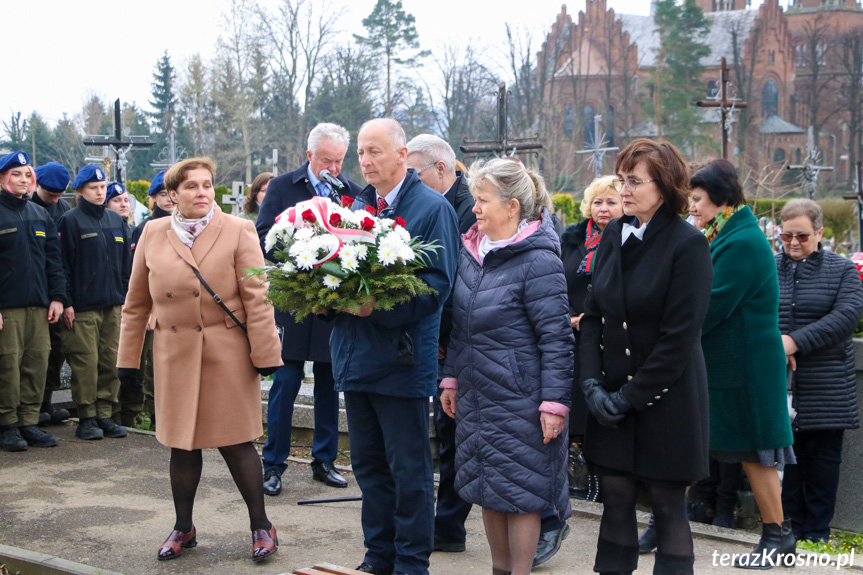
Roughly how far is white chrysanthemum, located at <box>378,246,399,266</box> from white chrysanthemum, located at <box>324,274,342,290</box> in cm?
20

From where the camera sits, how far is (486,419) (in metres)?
3.94

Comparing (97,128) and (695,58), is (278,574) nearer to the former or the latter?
(97,128)

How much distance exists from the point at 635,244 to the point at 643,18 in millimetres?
82223

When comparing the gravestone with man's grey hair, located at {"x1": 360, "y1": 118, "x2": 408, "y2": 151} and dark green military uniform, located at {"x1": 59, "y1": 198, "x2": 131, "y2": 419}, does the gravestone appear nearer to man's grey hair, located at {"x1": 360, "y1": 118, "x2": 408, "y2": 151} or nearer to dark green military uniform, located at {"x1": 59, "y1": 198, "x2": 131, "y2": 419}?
man's grey hair, located at {"x1": 360, "y1": 118, "x2": 408, "y2": 151}

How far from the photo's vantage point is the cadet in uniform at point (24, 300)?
Result: 7.14 meters

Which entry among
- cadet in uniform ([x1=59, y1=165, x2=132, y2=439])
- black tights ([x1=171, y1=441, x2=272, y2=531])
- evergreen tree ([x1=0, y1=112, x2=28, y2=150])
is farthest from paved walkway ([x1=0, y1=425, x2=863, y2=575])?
evergreen tree ([x1=0, y1=112, x2=28, y2=150])

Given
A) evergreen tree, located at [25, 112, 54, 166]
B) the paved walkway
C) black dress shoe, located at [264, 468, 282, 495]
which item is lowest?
the paved walkway

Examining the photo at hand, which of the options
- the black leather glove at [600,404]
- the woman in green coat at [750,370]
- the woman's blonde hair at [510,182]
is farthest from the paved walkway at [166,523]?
the woman's blonde hair at [510,182]

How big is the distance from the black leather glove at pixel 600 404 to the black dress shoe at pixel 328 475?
2766 millimetres

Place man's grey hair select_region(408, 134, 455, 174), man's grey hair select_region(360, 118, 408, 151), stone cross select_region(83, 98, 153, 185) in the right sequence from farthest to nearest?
stone cross select_region(83, 98, 153, 185)
man's grey hair select_region(408, 134, 455, 174)
man's grey hair select_region(360, 118, 408, 151)

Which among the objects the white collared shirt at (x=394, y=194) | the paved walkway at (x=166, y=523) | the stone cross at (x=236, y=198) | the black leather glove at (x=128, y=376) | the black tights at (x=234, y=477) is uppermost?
the stone cross at (x=236, y=198)

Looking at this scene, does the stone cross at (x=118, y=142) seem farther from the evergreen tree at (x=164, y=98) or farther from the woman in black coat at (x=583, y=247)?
the evergreen tree at (x=164, y=98)

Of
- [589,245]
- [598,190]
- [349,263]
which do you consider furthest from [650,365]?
[598,190]

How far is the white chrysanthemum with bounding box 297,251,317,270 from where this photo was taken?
152 inches
